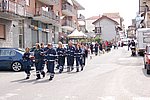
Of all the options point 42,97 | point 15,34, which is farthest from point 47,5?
point 42,97

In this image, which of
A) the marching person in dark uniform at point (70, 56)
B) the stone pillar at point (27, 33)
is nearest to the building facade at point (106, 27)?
the stone pillar at point (27, 33)

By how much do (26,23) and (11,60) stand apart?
53.6 ft

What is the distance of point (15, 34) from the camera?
107 feet

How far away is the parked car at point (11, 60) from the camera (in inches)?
781

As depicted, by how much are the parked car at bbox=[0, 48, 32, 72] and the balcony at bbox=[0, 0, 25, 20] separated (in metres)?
7.68

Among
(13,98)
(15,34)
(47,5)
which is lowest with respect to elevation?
(13,98)

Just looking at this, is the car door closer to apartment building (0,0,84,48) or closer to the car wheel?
the car wheel

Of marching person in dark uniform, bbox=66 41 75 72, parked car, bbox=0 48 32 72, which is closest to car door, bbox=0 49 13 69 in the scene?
parked car, bbox=0 48 32 72

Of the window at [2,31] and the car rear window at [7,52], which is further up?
the window at [2,31]

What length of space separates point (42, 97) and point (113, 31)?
3639 inches

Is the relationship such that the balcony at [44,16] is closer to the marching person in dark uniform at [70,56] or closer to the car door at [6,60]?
the car door at [6,60]

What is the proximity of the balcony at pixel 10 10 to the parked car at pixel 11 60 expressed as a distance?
25.2 feet

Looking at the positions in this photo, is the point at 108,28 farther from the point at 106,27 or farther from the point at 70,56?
the point at 70,56

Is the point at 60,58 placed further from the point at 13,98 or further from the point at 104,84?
the point at 13,98
